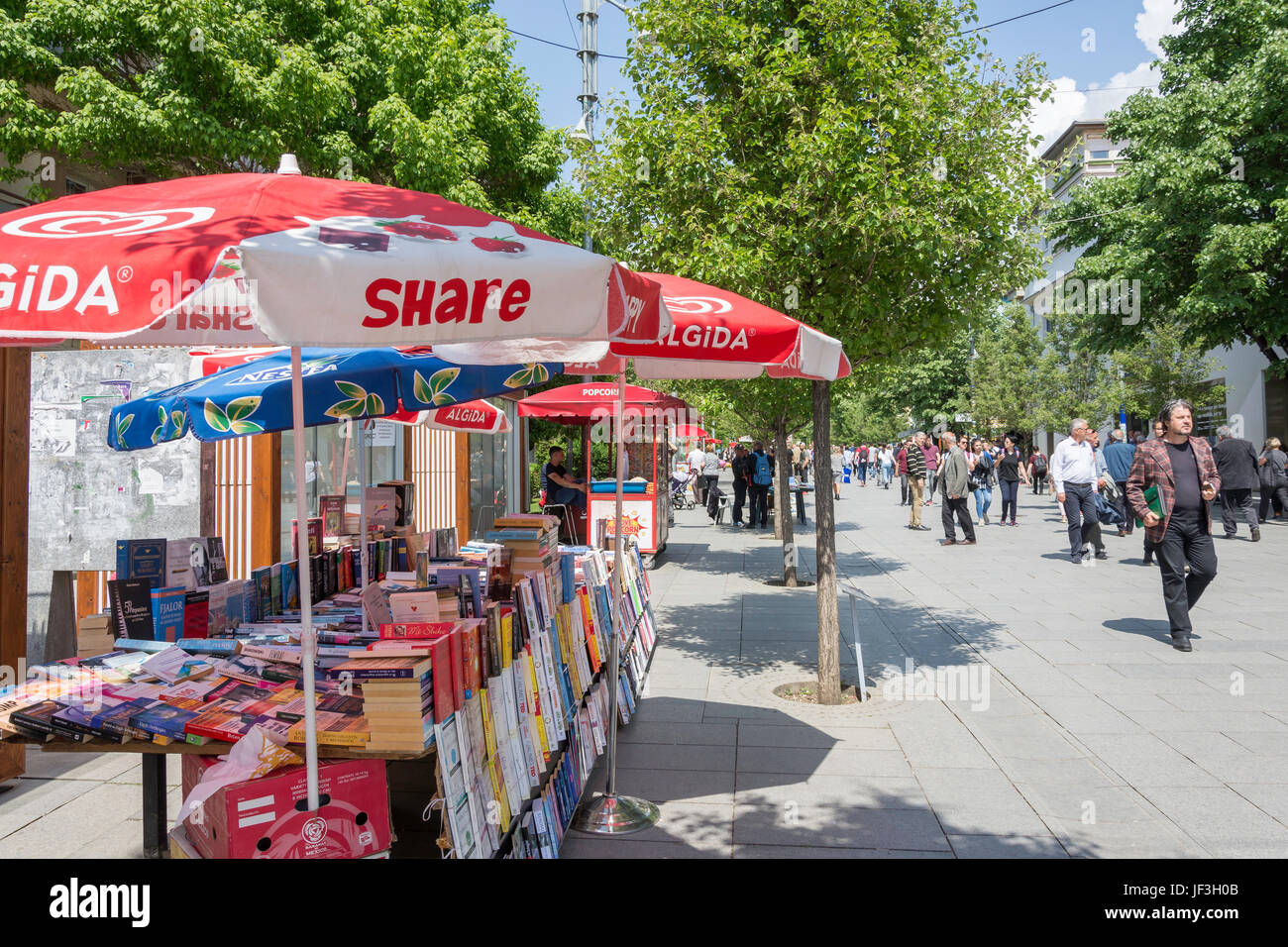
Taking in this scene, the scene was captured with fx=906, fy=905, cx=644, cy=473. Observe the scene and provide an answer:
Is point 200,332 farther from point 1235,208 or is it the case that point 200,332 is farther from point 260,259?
point 1235,208

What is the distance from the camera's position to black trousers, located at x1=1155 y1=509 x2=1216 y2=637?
7.66 m

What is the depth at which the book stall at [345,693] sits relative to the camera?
278 cm

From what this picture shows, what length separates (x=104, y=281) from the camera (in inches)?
89.0

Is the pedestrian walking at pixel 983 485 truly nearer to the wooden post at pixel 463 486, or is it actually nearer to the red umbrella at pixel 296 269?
the wooden post at pixel 463 486

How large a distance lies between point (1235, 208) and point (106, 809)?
25165 mm

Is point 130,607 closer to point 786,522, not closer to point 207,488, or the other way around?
point 207,488

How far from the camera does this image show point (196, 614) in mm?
4109

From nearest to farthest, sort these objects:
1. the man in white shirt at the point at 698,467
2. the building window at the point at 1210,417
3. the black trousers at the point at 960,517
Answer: the black trousers at the point at 960,517
the man in white shirt at the point at 698,467
the building window at the point at 1210,417

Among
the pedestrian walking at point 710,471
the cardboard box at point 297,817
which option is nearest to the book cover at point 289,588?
the cardboard box at point 297,817

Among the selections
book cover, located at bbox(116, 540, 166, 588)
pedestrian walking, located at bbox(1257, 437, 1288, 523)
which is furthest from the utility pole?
book cover, located at bbox(116, 540, 166, 588)

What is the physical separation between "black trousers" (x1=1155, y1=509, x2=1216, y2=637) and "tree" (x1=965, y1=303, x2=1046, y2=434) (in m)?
37.3

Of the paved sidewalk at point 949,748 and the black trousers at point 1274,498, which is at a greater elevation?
the black trousers at point 1274,498

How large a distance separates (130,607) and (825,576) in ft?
14.3

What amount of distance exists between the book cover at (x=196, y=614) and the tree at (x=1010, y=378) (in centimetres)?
4336
